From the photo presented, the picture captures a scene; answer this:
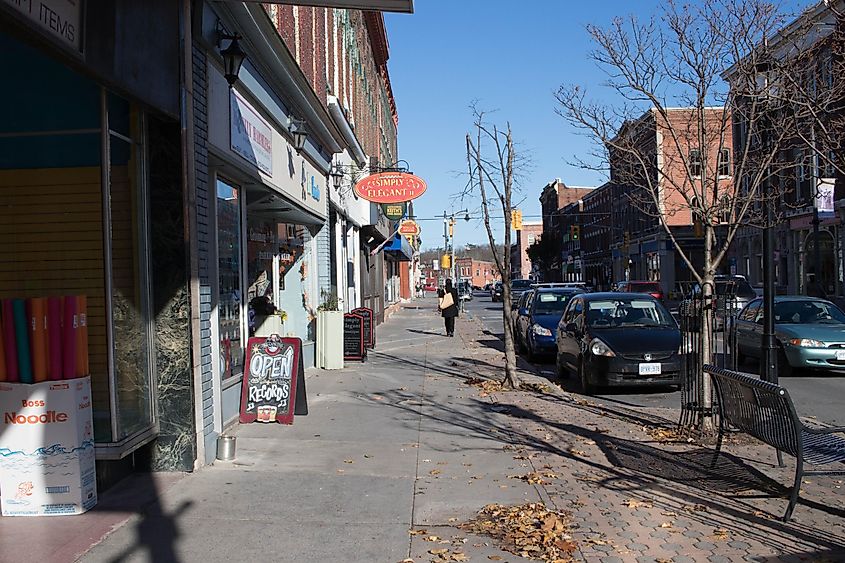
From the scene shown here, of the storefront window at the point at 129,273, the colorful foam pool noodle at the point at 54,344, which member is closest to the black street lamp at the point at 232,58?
the storefront window at the point at 129,273

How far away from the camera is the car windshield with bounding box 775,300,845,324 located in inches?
584

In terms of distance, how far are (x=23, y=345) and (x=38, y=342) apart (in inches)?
4.0

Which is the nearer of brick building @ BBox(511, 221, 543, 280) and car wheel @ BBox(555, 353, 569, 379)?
car wheel @ BBox(555, 353, 569, 379)

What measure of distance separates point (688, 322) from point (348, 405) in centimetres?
462

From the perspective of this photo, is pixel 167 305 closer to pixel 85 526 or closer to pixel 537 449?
pixel 85 526

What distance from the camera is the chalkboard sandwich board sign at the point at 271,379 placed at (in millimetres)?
9234

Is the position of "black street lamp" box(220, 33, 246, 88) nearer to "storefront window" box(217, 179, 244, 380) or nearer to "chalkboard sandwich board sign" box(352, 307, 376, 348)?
"storefront window" box(217, 179, 244, 380)

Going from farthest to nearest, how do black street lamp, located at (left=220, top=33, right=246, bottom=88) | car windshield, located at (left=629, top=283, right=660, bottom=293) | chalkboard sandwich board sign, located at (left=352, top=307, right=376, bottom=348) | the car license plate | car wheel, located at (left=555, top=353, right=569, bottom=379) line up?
car windshield, located at (left=629, top=283, right=660, bottom=293) → chalkboard sandwich board sign, located at (left=352, top=307, right=376, bottom=348) → car wheel, located at (left=555, top=353, right=569, bottom=379) → the car license plate → black street lamp, located at (left=220, top=33, right=246, bottom=88)

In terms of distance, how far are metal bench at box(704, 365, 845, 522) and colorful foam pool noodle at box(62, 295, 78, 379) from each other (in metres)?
5.07

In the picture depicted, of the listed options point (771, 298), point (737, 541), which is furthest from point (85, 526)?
point (771, 298)

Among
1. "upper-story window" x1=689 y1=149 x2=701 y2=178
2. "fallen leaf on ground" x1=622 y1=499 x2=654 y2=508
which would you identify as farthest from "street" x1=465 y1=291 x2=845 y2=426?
"fallen leaf on ground" x1=622 y1=499 x2=654 y2=508

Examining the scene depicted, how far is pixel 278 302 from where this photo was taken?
14.6 metres

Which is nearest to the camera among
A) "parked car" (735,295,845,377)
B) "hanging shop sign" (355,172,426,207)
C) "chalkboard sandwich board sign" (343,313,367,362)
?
"parked car" (735,295,845,377)

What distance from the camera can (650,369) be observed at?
1193 centimetres
